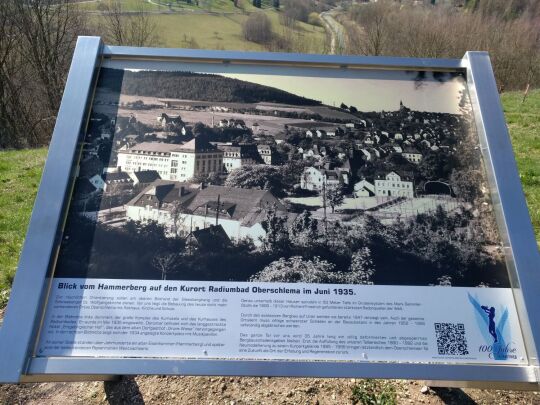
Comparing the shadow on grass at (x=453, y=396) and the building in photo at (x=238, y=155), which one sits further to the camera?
the shadow on grass at (x=453, y=396)

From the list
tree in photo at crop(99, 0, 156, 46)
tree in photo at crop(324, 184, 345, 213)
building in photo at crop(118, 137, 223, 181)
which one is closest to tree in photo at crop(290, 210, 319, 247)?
tree in photo at crop(324, 184, 345, 213)

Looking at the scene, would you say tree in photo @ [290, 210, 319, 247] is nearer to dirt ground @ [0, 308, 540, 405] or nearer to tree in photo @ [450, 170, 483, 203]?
tree in photo @ [450, 170, 483, 203]

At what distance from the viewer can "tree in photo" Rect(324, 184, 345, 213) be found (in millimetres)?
2361

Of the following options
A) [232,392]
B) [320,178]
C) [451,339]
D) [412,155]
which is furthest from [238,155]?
[232,392]

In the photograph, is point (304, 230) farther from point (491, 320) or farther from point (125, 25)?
point (125, 25)

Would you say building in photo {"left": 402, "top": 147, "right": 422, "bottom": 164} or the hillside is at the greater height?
building in photo {"left": 402, "top": 147, "right": 422, "bottom": 164}

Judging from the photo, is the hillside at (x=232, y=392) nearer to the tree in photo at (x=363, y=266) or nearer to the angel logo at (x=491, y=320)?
the angel logo at (x=491, y=320)

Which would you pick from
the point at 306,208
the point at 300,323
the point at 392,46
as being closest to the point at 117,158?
the point at 306,208

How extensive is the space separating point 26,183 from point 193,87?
6.75 meters

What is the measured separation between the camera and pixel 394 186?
243 centimetres

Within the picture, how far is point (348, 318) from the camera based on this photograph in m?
2.08

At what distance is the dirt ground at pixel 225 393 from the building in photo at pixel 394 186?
1.62 m

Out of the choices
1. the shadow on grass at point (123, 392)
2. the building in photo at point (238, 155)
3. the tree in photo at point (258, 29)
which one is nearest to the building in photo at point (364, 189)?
the building in photo at point (238, 155)

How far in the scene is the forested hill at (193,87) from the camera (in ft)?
8.71
